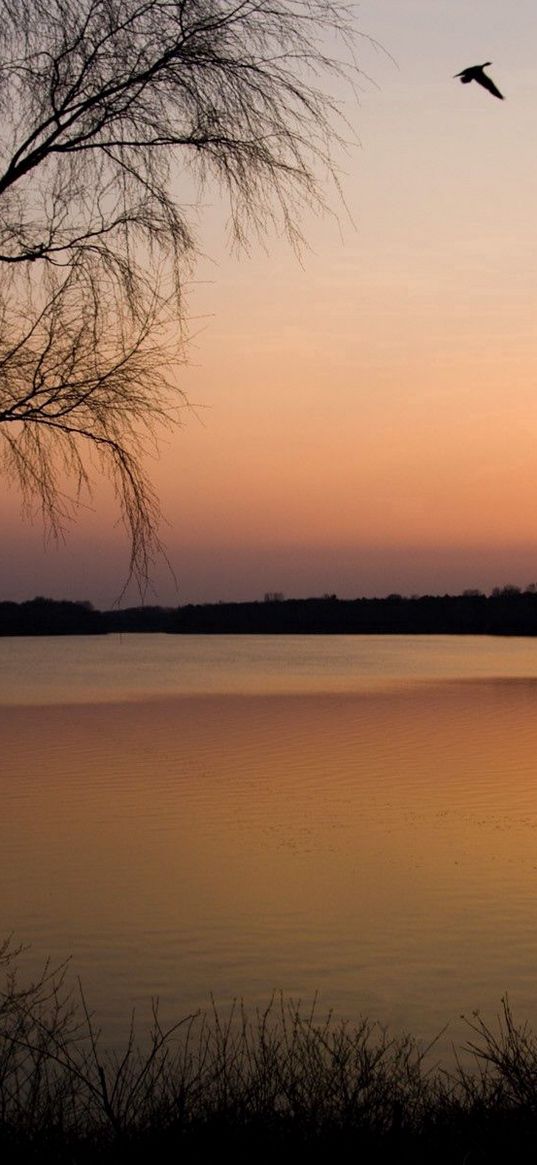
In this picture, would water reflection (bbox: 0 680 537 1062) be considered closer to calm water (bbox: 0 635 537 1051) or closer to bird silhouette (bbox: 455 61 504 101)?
calm water (bbox: 0 635 537 1051)

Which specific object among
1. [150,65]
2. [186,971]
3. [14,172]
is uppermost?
[150,65]

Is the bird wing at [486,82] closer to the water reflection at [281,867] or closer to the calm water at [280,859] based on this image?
the calm water at [280,859]

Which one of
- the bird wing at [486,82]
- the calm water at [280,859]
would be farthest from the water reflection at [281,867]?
the bird wing at [486,82]

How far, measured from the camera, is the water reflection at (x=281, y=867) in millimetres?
11836

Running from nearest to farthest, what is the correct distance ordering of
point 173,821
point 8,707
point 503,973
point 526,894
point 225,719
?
point 503,973
point 526,894
point 173,821
point 225,719
point 8,707

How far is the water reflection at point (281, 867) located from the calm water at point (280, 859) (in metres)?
0.04

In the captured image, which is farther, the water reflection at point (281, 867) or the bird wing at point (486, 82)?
the water reflection at point (281, 867)

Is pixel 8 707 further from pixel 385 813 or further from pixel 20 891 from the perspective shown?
pixel 20 891

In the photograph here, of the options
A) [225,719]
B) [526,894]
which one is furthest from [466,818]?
[225,719]

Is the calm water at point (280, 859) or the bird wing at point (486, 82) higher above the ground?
the bird wing at point (486, 82)

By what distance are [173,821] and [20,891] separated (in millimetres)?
5815

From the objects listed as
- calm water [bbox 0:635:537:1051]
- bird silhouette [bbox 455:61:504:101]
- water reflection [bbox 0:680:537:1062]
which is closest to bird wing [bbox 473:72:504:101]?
bird silhouette [bbox 455:61:504:101]

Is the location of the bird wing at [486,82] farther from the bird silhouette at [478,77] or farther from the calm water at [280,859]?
the calm water at [280,859]

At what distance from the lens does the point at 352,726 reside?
38094 millimetres
